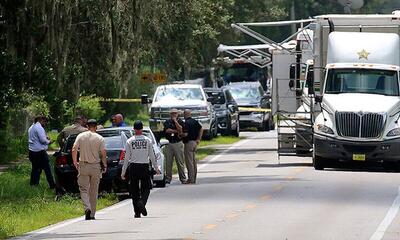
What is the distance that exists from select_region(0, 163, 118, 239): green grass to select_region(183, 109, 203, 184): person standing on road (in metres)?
3.12

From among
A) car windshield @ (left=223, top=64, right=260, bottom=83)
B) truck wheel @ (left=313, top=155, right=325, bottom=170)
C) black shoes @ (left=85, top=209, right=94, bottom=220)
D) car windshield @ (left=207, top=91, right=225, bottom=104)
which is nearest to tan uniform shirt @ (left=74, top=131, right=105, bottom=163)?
black shoes @ (left=85, top=209, right=94, bottom=220)

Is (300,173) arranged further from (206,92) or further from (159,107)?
(206,92)

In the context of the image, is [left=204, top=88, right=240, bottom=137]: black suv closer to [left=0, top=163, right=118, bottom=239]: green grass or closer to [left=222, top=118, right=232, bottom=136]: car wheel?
[left=222, top=118, right=232, bottom=136]: car wheel

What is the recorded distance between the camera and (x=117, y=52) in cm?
3491

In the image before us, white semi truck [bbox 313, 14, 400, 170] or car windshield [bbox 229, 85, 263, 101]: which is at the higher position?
white semi truck [bbox 313, 14, 400, 170]

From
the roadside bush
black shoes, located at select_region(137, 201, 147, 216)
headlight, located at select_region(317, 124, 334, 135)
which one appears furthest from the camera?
the roadside bush

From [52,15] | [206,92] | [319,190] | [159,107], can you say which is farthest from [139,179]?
[206,92]

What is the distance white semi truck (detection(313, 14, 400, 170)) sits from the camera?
1169 inches

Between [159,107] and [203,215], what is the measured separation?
22821 millimetres

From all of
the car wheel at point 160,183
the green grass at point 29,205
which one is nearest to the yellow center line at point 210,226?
the green grass at point 29,205

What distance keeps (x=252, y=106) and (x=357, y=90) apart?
85.7 feet

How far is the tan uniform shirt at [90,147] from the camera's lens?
22.3 meters

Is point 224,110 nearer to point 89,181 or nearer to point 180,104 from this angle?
point 180,104

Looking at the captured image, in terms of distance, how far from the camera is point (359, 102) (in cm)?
3008
